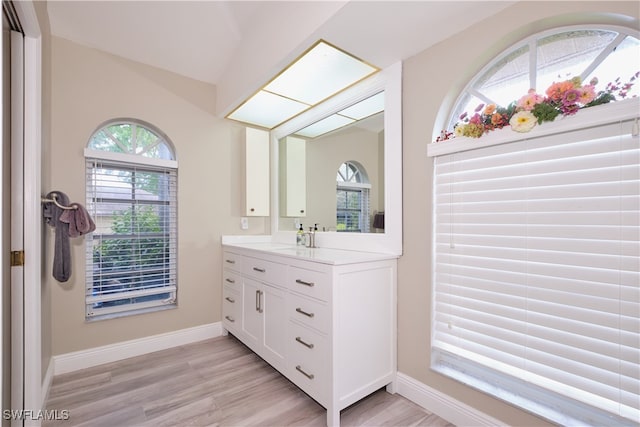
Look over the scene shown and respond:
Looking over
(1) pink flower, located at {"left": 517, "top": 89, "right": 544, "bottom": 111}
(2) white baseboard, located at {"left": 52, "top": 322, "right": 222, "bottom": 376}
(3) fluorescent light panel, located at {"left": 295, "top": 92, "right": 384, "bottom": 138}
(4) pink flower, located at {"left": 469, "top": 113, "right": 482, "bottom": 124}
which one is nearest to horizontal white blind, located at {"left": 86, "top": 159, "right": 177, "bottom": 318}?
(2) white baseboard, located at {"left": 52, "top": 322, "right": 222, "bottom": 376}

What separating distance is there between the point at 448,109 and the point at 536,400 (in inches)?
66.6

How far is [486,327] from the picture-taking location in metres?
1.64

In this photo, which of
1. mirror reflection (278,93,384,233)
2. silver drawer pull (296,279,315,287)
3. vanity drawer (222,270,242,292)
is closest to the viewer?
silver drawer pull (296,279,315,287)

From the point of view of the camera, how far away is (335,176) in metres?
2.61

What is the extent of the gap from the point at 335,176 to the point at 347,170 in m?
0.16

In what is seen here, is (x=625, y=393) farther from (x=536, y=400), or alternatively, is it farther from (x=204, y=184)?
(x=204, y=184)

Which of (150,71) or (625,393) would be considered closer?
(625,393)

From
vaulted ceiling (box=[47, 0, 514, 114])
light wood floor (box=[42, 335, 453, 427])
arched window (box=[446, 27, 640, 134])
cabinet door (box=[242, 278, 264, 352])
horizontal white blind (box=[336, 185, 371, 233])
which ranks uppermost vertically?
vaulted ceiling (box=[47, 0, 514, 114])

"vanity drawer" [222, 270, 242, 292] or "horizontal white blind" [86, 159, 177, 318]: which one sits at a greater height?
"horizontal white blind" [86, 159, 177, 318]

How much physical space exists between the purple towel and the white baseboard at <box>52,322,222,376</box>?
34.4 inches

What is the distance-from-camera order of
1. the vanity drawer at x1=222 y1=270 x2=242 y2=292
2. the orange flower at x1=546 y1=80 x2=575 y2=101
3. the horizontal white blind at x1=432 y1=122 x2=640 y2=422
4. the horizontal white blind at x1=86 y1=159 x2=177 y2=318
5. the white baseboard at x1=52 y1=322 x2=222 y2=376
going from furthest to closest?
1. the vanity drawer at x1=222 y1=270 x2=242 y2=292
2. the horizontal white blind at x1=86 y1=159 x2=177 y2=318
3. the white baseboard at x1=52 y1=322 x2=222 y2=376
4. the orange flower at x1=546 y1=80 x2=575 y2=101
5. the horizontal white blind at x1=432 y1=122 x2=640 y2=422

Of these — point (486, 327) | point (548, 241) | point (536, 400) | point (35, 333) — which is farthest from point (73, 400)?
point (548, 241)

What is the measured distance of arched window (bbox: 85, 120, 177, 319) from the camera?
2.51 metres

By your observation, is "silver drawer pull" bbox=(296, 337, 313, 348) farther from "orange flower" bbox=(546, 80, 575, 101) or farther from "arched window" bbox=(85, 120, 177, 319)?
"orange flower" bbox=(546, 80, 575, 101)
